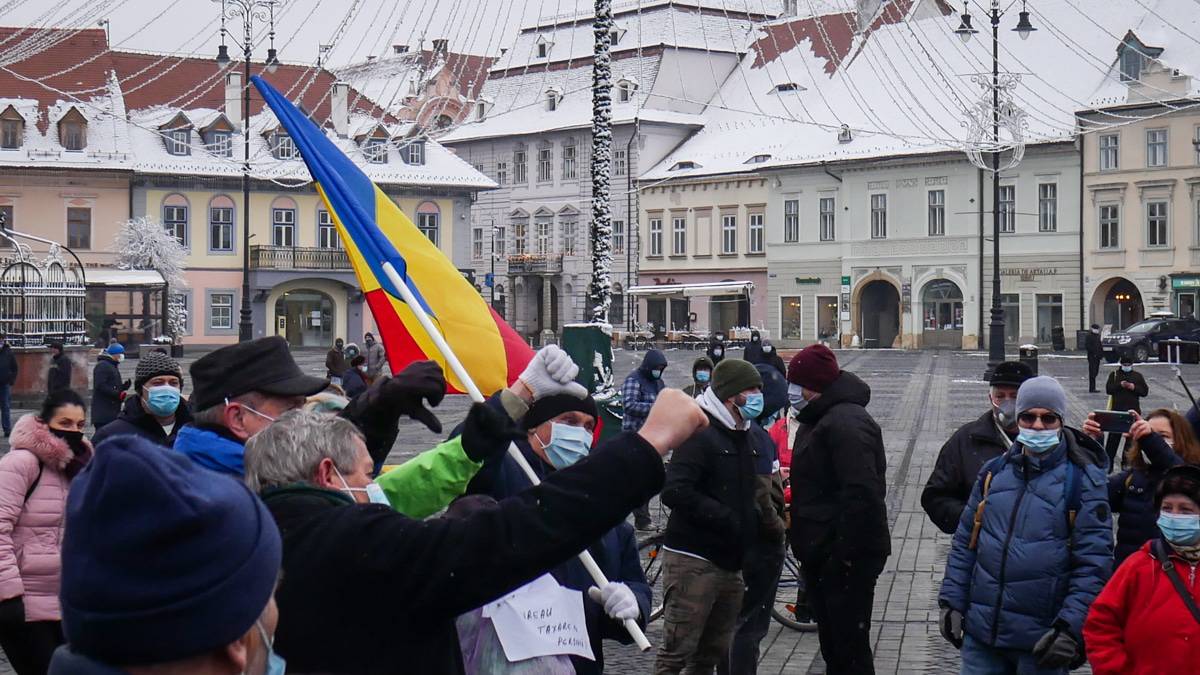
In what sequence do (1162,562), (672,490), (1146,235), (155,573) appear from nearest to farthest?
(155,573) < (1162,562) < (672,490) < (1146,235)

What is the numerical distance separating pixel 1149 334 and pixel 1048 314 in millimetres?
8088

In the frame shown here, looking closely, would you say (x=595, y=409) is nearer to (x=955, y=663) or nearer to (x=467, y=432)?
(x=467, y=432)

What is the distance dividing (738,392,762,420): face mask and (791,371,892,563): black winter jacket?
29 cm

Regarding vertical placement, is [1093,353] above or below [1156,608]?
above

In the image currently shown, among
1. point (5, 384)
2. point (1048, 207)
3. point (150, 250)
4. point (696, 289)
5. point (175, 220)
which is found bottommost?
point (5, 384)

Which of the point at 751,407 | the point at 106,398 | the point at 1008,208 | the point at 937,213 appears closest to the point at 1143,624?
the point at 751,407

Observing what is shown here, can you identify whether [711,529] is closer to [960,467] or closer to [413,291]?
[960,467]

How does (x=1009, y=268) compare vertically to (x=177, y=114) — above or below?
below

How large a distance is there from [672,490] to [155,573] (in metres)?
4.76

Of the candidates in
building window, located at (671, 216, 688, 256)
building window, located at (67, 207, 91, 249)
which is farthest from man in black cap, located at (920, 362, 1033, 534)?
building window, located at (671, 216, 688, 256)

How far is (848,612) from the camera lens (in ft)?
22.5

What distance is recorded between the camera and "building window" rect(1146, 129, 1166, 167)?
163ft

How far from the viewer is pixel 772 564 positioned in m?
7.16

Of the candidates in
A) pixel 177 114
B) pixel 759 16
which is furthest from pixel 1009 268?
pixel 177 114
